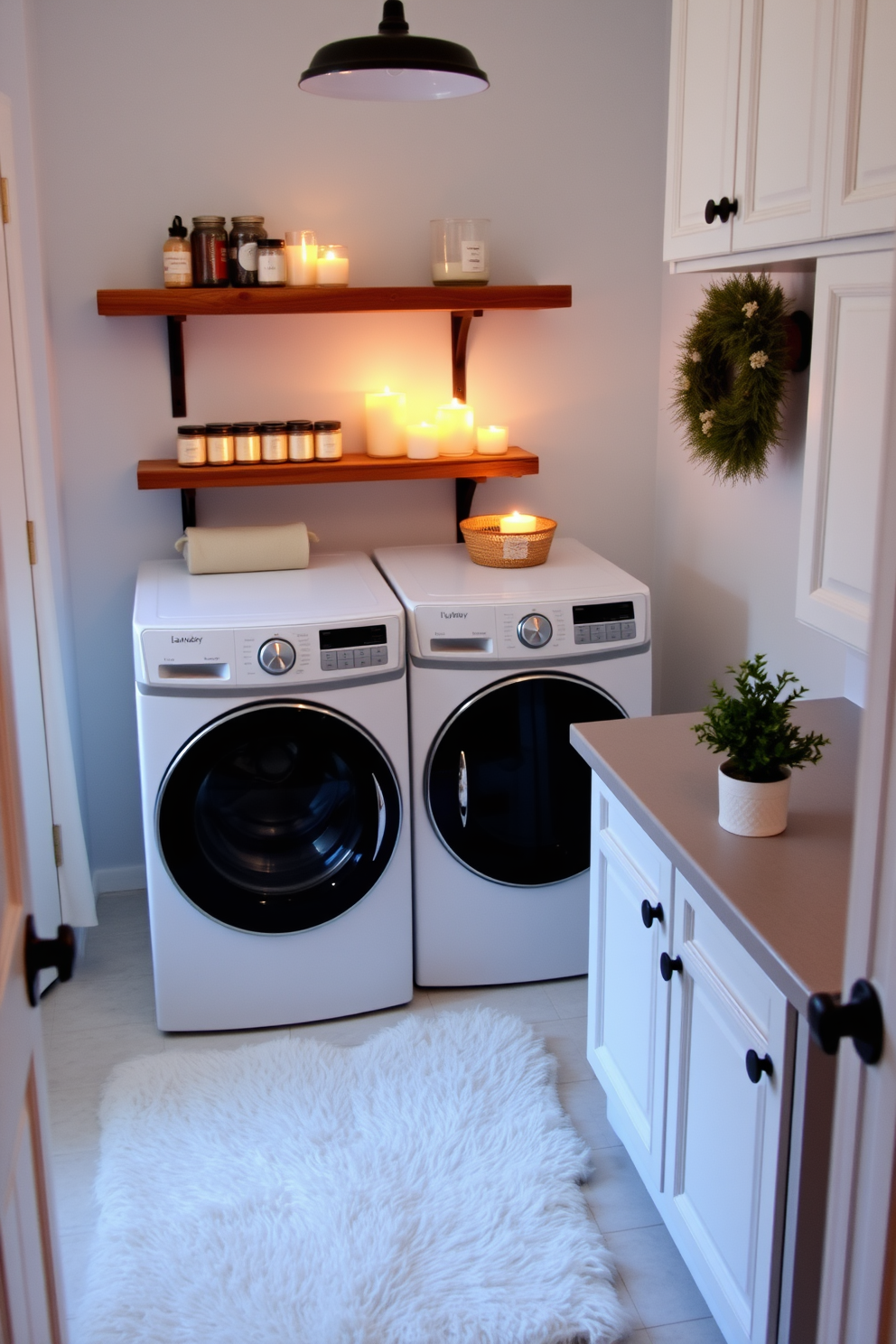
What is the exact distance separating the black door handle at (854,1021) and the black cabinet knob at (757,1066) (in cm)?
56

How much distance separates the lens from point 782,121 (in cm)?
192

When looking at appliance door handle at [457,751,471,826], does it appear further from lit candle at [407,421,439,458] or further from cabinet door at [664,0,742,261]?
cabinet door at [664,0,742,261]

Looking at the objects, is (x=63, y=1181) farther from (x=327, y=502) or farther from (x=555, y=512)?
(x=555, y=512)

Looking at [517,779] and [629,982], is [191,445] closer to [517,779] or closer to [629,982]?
[517,779]

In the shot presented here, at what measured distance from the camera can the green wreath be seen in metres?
2.44

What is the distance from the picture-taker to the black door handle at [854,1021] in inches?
39.6

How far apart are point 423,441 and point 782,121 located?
1.38m

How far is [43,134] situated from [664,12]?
1.58 metres

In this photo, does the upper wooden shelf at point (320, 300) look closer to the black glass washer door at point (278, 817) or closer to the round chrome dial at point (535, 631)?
the round chrome dial at point (535, 631)

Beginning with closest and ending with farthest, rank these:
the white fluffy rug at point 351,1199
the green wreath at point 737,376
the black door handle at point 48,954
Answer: the black door handle at point 48,954 < the white fluffy rug at point 351,1199 < the green wreath at point 737,376

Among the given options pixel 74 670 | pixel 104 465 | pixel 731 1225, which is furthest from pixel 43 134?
pixel 731 1225

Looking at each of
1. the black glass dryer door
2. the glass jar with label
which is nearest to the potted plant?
the black glass dryer door

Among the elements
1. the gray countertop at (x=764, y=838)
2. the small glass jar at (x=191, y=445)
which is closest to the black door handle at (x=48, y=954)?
the gray countertop at (x=764, y=838)

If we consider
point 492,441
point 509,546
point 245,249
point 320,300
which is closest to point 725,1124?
point 509,546
